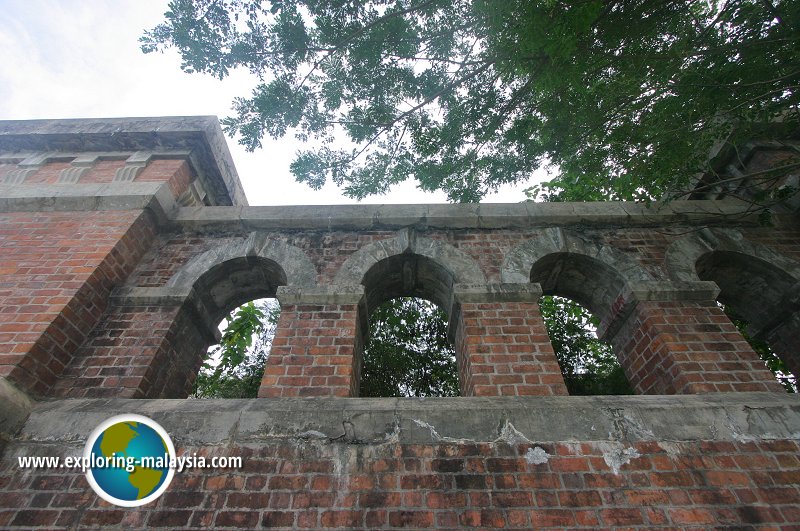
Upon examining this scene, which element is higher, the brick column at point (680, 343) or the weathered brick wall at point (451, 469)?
the brick column at point (680, 343)

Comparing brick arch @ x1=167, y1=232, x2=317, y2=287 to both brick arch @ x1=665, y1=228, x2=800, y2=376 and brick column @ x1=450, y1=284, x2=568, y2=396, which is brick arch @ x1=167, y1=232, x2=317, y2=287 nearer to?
brick column @ x1=450, y1=284, x2=568, y2=396

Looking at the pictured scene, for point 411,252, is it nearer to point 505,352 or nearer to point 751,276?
point 505,352

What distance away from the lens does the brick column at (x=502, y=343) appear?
3191mm

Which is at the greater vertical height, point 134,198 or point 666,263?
point 134,198

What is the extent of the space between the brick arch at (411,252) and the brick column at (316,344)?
0.24 metres

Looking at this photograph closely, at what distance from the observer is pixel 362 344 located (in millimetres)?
4148

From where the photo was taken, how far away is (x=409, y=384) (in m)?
8.87

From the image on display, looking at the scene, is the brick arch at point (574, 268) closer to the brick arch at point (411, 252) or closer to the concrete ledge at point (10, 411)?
the brick arch at point (411, 252)

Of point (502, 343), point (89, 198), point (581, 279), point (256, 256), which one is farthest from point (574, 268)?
point (89, 198)

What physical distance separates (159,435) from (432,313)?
22.4 feet

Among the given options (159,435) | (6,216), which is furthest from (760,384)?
(6,216)

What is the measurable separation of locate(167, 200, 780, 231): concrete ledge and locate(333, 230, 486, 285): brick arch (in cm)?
28

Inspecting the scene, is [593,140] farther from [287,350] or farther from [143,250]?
[143,250]

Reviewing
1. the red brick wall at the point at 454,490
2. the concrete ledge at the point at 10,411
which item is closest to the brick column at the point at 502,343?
the red brick wall at the point at 454,490
